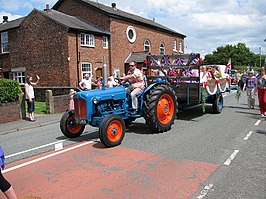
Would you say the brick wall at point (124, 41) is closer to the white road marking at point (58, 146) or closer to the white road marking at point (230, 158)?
the white road marking at point (58, 146)

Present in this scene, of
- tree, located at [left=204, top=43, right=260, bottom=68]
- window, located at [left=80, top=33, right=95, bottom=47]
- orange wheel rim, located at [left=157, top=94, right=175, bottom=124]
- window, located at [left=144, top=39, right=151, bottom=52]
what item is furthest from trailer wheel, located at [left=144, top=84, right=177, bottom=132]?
tree, located at [left=204, top=43, right=260, bottom=68]

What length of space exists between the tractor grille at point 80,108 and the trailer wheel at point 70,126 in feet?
1.46

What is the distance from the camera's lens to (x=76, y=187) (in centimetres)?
410

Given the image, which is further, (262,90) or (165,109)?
(262,90)

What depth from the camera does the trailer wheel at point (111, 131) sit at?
19.0ft

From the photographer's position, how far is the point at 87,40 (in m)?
23.0

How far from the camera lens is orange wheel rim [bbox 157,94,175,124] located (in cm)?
739

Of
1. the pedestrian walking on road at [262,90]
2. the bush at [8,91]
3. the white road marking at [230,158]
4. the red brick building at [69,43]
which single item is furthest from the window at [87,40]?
the white road marking at [230,158]

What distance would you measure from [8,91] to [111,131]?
671 cm

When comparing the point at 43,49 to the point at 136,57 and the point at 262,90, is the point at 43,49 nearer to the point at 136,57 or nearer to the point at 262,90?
the point at 136,57

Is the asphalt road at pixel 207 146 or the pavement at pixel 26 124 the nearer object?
the asphalt road at pixel 207 146

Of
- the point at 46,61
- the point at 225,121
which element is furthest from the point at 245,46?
the point at 225,121

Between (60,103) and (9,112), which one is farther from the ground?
(60,103)

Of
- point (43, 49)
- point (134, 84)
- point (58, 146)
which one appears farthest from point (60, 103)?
point (43, 49)
